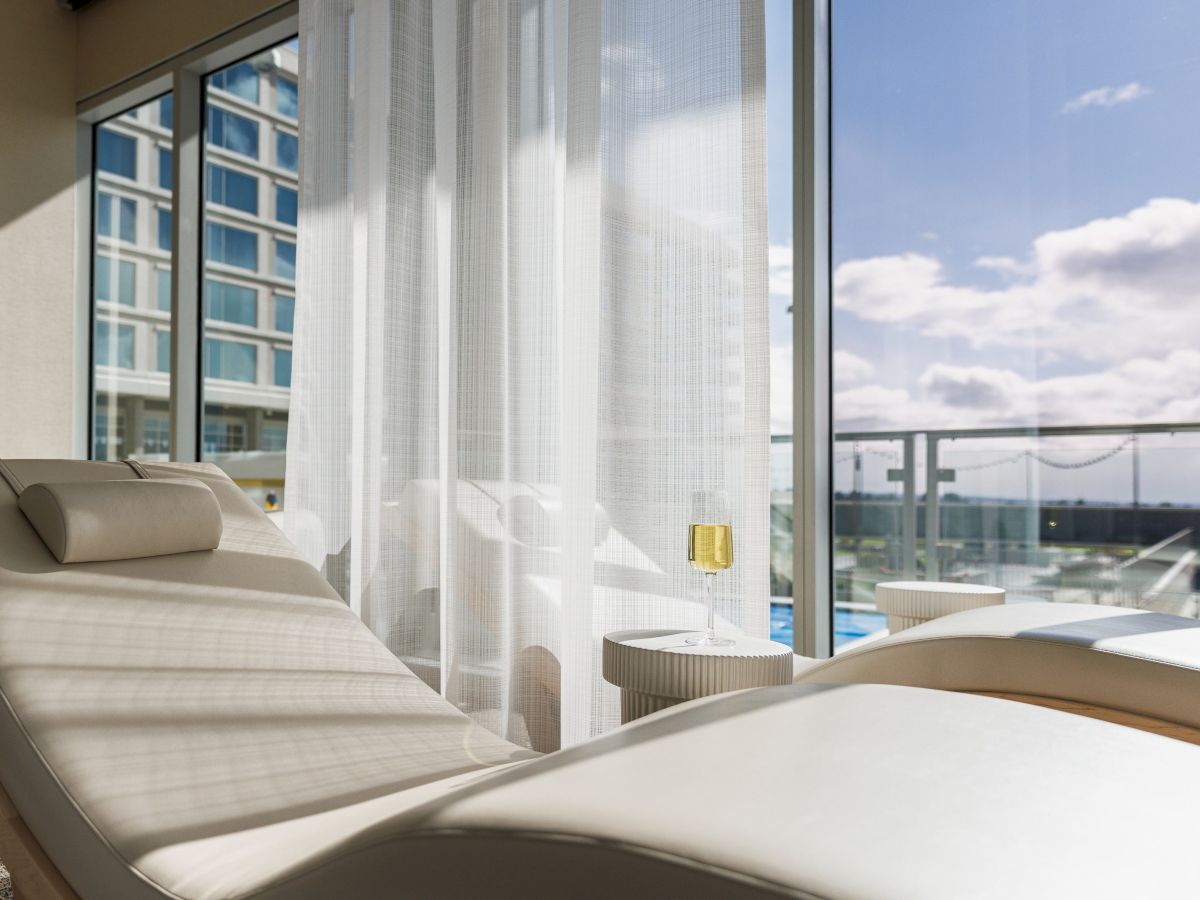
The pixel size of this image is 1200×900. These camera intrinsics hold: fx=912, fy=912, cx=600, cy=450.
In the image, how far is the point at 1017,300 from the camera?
7.23 ft

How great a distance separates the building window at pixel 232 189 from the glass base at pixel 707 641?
2.99 m

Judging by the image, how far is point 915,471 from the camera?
235 centimetres

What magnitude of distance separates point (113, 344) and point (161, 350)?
0.34 m

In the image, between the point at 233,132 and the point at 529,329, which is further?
the point at 233,132

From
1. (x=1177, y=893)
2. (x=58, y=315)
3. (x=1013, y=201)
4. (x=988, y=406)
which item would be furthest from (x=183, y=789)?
(x=58, y=315)

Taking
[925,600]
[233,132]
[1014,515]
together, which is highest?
[233,132]

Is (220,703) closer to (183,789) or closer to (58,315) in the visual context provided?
(183,789)

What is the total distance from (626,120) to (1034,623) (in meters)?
1.49

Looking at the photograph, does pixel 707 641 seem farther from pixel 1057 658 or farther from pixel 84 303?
pixel 84 303

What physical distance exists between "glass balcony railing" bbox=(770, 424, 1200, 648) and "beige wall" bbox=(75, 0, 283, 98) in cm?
270

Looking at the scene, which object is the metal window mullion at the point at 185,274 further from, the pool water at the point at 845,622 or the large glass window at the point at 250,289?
the pool water at the point at 845,622

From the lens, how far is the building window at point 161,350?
4.01m

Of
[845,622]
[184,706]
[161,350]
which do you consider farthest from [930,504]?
[161,350]

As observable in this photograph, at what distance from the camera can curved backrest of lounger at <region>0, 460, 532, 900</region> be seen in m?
1.16
